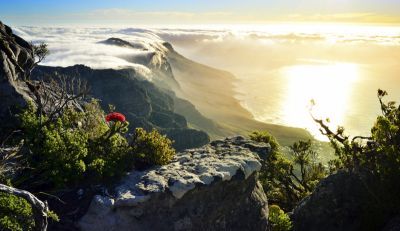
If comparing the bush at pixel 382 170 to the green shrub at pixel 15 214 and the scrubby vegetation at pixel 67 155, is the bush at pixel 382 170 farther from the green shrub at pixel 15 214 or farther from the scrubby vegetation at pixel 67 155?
the green shrub at pixel 15 214

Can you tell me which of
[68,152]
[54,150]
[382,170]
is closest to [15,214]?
[54,150]

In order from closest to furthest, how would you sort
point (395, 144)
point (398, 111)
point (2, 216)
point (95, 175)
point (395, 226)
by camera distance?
point (2, 216), point (95, 175), point (395, 226), point (395, 144), point (398, 111)

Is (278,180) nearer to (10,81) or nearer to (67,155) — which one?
(10,81)

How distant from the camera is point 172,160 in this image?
61.4 ft

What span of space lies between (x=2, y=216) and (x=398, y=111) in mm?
16719

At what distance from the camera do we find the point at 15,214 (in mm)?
13703

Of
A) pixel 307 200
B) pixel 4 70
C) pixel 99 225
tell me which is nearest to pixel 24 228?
pixel 99 225

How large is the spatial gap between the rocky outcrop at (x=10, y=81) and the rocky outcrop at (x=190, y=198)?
17.7ft

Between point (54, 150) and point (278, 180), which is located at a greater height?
point (54, 150)

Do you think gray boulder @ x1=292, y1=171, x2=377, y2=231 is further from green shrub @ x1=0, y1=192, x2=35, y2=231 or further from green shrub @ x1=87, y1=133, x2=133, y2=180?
green shrub @ x1=0, y1=192, x2=35, y2=231

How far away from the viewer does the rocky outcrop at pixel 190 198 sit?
15.0m

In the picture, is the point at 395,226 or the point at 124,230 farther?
the point at 395,226

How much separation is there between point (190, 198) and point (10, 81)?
9.30 metres

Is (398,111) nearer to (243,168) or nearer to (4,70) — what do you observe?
(243,168)
